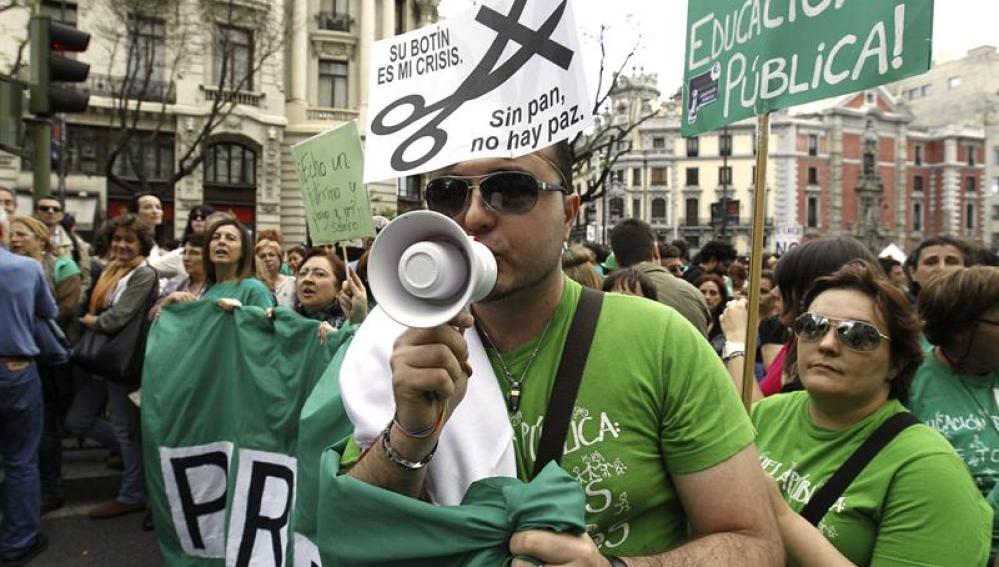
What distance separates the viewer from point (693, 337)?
5.31 feet

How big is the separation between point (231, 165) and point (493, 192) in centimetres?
3017

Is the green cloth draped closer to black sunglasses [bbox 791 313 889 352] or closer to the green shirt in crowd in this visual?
black sunglasses [bbox 791 313 889 352]

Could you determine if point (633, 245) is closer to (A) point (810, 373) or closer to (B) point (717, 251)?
(B) point (717, 251)

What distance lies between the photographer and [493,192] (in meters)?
1.60

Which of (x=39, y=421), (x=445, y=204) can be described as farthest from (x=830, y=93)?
(x=39, y=421)

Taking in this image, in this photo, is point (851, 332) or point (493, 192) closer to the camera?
point (493, 192)

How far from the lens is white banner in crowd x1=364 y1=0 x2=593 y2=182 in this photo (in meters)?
1.61

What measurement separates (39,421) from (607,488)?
459cm

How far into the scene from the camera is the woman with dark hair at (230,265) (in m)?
5.04

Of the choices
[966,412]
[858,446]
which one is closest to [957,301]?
[966,412]

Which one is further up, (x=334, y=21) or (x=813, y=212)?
(x=334, y=21)

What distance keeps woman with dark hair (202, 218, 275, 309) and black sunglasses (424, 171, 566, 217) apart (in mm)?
Result: 3677

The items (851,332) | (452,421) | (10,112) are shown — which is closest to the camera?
(452,421)

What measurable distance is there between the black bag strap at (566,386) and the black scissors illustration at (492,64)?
1.63 feet
